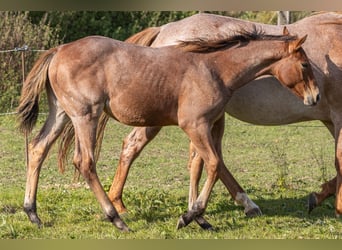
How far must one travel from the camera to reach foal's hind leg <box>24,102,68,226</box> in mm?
5316

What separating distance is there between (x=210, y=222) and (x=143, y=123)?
110cm

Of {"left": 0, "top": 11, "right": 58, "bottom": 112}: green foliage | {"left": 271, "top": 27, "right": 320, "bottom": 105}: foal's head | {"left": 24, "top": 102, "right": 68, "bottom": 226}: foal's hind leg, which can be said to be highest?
{"left": 271, "top": 27, "right": 320, "bottom": 105}: foal's head

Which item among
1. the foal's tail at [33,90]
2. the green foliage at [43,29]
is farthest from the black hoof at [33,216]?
the green foliage at [43,29]

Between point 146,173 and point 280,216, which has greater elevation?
point 280,216

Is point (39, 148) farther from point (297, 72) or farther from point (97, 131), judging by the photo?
point (297, 72)

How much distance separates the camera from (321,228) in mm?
5289

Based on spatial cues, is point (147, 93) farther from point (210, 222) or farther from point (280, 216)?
point (280, 216)

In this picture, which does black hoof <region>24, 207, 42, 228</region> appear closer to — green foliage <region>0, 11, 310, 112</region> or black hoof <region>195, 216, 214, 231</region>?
black hoof <region>195, 216, 214, 231</region>

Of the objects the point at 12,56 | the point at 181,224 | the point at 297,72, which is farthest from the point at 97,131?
the point at 12,56

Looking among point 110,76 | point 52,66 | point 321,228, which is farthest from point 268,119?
point 52,66

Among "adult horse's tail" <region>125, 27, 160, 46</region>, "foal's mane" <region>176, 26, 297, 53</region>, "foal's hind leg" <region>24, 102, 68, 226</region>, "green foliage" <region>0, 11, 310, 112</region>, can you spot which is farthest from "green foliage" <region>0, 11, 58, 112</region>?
"foal's mane" <region>176, 26, 297, 53</region>

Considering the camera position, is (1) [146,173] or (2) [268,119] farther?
(1) [146,173]

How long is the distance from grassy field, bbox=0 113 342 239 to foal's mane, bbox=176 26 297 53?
1529 mm
